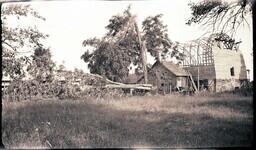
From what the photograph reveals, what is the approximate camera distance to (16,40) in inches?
141

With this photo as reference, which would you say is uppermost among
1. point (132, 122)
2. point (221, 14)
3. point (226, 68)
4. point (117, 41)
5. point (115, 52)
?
point (221, 14)

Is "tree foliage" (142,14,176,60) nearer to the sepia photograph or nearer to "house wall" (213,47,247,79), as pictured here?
the sepia photograph

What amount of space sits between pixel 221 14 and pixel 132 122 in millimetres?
1359

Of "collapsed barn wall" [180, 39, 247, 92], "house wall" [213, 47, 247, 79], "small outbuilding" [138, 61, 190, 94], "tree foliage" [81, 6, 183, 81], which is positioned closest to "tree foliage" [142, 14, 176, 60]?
"tree foliage" [81, 6, 183, 81]

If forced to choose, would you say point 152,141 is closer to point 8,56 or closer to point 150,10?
point 150,10

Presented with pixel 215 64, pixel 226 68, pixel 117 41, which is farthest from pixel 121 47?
pixel 226 68

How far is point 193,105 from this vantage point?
11.0 feet

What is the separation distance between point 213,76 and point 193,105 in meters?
0.35

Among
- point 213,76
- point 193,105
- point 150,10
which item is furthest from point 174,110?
point 150,10

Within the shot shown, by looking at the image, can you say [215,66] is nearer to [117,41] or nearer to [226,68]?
[226,68]

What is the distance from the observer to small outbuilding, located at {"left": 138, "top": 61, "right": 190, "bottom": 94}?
11.2ft

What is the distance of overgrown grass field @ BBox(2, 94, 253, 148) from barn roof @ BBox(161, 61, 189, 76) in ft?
0.77

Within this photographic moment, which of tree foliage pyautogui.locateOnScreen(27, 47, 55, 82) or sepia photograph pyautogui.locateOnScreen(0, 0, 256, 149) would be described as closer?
sepia photograph pyautogui.locateOnScreen(0, 0, 256, 149)

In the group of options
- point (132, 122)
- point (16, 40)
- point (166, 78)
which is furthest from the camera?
point (16, 40)
